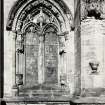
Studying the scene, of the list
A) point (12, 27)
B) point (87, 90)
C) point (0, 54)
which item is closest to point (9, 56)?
point (0, 54)

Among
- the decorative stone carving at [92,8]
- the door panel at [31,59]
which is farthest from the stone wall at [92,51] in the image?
the door panel at [31,59]

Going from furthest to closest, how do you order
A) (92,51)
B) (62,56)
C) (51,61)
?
(51,61)
(62,56)
(92,51)

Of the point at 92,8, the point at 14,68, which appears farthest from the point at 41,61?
the point at 92,8

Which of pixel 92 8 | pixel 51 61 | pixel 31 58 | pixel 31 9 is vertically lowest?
pixel 51 61

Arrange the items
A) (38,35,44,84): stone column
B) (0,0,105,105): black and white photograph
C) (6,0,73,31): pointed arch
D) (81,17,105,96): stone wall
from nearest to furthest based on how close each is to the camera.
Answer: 1. (81,17,105,96): stone wall
2. (0,0,105,105): black and white photograph
3. (6,0,73,31): pointed arch
4. (38,35,44,84): stone column

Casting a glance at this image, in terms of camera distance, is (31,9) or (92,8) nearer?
(92,8)

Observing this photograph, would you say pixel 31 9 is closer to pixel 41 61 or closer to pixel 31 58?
pixel 31 58

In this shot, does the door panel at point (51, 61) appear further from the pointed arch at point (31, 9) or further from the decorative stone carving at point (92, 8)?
the decorative stone carving at point (92, 8)

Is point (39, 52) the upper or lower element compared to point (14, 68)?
upper

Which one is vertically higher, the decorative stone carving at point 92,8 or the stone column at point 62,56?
the decorative stone carving at point 92,8

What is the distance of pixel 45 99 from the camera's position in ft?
32.4

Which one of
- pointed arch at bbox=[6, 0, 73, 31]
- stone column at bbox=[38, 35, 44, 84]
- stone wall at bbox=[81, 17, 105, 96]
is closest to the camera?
stone wall at bbox=[81, 17, 105, 96]

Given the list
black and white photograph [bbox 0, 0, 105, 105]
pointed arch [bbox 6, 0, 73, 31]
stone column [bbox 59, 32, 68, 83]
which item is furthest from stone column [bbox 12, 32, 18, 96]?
stone column [bbox 59, 32, 68, 83]

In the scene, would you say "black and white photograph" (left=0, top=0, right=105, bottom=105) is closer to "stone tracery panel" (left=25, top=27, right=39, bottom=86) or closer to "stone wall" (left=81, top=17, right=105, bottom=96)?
"stone tracery panel" (left=25, top=27, right=39, bottom=86)
